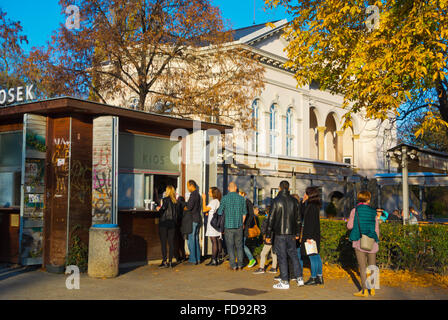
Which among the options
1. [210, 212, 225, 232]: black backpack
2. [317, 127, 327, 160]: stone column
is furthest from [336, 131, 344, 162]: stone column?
[210, 212, 225, 232]: black backpack

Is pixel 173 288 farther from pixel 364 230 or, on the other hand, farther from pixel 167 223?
pixel 364 230

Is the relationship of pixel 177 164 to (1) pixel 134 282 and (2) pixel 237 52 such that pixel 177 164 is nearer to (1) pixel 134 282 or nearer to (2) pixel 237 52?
(1) pixel 134 282

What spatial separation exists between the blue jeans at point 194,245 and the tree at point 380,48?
4554 mm

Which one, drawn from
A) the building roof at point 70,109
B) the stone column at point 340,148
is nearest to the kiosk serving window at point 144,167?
the building roof at point 70,109

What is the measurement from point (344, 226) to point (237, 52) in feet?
35.6

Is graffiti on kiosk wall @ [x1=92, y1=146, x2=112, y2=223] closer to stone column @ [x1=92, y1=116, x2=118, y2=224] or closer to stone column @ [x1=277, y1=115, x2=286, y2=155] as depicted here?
stone column @ [x1=92, y1=116, x2=118, y2=224]

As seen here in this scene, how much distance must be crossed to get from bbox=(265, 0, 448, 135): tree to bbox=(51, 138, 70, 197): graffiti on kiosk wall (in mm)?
6412

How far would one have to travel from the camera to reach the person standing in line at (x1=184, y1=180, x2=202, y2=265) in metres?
12.4

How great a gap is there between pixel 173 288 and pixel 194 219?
128 inches

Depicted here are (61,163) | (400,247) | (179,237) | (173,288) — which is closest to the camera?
(173,288)

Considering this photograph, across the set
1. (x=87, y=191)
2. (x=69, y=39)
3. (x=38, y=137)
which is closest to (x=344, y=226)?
(x=87, y=191)

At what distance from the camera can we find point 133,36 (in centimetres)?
1923

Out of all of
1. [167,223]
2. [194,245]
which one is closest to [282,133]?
[194,245]

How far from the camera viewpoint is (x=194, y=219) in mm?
12461
